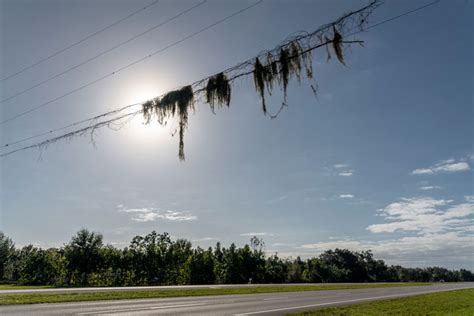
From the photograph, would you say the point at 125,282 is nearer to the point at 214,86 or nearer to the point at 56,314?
the point at 56,314

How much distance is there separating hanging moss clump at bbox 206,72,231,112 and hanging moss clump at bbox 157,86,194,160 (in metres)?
0.62

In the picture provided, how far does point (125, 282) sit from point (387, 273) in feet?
275

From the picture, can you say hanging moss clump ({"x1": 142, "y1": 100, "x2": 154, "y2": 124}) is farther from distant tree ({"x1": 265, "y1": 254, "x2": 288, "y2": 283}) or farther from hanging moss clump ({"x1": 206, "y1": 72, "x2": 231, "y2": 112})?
distant tree ({"x1": 265, "y1": 254, "x2": 288, "y2": 283})

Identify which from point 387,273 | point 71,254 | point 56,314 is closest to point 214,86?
point 56,314

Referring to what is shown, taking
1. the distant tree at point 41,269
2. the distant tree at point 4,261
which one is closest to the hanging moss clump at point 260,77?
the distant tree at point 41,269

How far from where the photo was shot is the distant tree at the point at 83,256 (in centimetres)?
5409

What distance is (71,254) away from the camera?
2133 inches

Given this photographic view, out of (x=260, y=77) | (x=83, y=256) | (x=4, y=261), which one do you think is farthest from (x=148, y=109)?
(x=4, y=261)

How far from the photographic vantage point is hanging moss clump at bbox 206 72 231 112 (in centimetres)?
970

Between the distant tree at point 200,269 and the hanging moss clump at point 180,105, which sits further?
the distant tree at point 200,269

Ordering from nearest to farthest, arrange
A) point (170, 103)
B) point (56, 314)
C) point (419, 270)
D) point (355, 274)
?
point (170, 103) < point (56, 314) < point (355, 274) < point (419, 270)

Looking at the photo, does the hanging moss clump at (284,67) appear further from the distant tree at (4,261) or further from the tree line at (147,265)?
the distant tree at (4,261)

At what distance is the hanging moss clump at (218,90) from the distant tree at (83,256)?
5287 cm

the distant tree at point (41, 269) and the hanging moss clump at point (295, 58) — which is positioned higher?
the hanging moss clump at point (295, 58)
